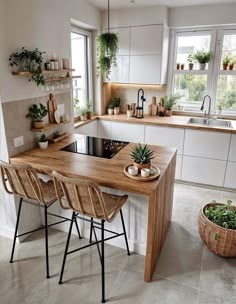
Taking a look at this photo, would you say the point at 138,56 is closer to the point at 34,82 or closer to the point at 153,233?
the point at 34,82

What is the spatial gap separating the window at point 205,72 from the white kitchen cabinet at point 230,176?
102 cm

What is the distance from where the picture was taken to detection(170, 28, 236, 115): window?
12.3 ft

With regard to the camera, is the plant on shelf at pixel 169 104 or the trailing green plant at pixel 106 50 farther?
the plant on shelf at pixel 169 104

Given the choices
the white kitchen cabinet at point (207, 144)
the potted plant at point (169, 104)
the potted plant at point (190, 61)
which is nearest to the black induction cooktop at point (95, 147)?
the white kitchen cabinet at point (207, 144)

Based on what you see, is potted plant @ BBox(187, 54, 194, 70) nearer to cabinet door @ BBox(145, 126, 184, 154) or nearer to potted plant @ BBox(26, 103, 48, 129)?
cabinet door @ BBox(145, 126, 184, 154)

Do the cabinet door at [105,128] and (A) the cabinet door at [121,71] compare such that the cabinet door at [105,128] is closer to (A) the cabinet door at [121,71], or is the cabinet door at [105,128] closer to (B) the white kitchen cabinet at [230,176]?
(A) the cabinet door at [121,71]

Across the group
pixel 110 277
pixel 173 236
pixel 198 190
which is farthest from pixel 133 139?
pixel 110 277

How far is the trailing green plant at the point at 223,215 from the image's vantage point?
2.19 m

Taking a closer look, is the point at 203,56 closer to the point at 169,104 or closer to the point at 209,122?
the point at 169,104

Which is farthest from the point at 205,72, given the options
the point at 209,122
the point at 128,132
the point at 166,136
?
the point at 128,132

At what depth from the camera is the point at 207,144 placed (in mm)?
3379

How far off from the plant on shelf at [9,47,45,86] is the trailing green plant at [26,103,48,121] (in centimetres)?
25

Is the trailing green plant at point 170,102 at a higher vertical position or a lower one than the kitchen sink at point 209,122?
higher

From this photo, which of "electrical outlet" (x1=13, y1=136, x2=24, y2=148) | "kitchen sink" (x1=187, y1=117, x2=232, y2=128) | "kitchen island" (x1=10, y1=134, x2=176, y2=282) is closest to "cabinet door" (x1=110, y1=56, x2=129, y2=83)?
"kitchen sink" (x1=187, y1=117, x2=232, y2=128)
